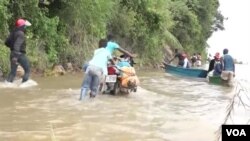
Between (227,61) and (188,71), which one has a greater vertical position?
(227,61)

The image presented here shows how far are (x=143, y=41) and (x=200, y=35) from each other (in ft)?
64.0

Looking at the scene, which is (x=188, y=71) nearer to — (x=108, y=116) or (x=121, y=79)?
(x=121, y=79)

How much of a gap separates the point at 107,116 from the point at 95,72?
91.4 inches

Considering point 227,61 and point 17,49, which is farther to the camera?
point 227,61

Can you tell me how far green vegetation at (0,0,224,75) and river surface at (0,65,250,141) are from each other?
435cm

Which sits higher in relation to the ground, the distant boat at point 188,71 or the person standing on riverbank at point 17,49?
the person standing on riverbank at point 17,49

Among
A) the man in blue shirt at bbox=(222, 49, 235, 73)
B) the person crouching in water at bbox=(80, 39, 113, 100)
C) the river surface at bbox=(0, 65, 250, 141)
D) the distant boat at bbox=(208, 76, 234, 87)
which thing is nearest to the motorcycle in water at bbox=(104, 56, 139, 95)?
the river surface at bbox=(0, 65, 250, 141)

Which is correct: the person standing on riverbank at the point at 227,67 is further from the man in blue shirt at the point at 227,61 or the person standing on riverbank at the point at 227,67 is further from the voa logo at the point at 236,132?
the voa logo at the point at 236,132

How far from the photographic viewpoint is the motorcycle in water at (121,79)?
12.6 meters

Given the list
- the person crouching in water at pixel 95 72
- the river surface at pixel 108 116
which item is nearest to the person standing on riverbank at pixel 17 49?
the river surface at pixel 108 116

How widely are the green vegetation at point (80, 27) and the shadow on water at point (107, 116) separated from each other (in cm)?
453

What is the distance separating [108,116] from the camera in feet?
30.7

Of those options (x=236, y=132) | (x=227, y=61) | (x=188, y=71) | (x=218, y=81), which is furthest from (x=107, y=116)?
(x=188, y=71)

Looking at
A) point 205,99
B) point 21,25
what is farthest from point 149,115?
point 21,25
